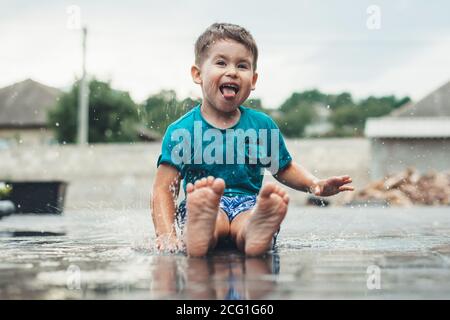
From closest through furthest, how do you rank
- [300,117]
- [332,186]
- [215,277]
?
[215,277] < [332,186] < [300,117]

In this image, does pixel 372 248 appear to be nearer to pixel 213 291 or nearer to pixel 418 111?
pixel 213 291

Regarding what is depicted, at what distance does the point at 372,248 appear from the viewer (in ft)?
8.47

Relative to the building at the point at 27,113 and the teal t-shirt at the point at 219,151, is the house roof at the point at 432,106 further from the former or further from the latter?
the teal t-shirt at the point at 219,151

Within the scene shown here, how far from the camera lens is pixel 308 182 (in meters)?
2.71

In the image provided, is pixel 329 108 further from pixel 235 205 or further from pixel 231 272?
pixel 231 272

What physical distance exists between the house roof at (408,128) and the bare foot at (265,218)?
14601 mm

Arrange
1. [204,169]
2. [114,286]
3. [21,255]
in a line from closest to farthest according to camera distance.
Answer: [114,286] → [21,255] → [204,169]

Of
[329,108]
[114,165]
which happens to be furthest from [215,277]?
[329,108]

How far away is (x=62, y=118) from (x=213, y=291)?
26848 mm

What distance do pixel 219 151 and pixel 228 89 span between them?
0.24 meters

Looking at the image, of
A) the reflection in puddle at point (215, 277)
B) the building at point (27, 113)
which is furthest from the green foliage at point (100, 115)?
the reflection in puddle at point (215, 277)

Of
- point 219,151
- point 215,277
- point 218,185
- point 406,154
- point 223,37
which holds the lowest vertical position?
point 215,277
